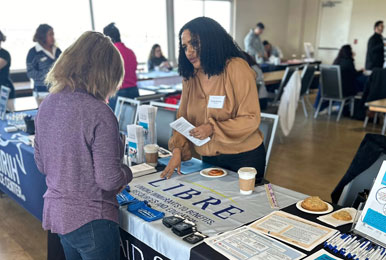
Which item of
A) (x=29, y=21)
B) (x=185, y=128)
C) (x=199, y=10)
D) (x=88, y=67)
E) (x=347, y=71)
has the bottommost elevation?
(x=347, y=71)

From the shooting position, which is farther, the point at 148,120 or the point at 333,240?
the point at 148,120

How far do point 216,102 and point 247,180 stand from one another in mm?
396

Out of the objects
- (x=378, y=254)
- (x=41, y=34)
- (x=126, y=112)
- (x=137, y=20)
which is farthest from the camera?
(x=137, y=20)

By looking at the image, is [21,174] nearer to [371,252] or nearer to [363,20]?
[371,252]

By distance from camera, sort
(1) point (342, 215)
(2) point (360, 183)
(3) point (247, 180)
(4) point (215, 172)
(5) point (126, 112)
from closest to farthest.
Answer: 1. (1) point (342, 215)
2. (3) point (247, 180)
3. (2) point (360, 183)
4. (4) point (215, 172)
5. (5) point (126, 112)

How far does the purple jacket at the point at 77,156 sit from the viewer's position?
96 centimetres

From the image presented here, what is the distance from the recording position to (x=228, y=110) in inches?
59.8

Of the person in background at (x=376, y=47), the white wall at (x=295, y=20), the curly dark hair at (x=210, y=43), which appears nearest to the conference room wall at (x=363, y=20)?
the white wall at (x=295, y=20)

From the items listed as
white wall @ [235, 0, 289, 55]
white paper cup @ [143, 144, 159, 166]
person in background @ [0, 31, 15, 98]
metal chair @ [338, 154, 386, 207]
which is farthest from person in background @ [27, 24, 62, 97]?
white wall @ [235, 0, 289, 55]

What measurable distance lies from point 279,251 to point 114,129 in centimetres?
58

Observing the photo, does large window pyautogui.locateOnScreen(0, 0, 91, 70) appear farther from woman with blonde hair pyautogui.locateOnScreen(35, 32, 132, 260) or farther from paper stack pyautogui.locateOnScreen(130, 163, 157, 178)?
woman with blonde hair pyautogui.locateOnScreen(35, 32, 132, 260)

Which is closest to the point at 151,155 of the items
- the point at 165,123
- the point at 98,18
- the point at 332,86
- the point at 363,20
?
the point at 165,123

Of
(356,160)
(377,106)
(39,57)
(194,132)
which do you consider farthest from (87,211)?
(377,106)

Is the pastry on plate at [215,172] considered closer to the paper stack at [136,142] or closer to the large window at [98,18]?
the paper stack at [136,142]
